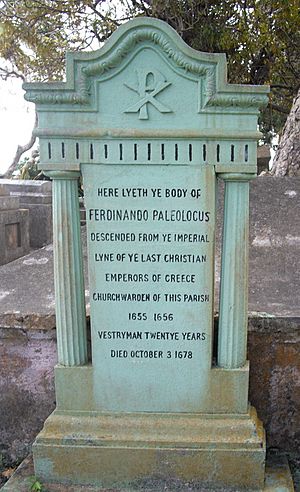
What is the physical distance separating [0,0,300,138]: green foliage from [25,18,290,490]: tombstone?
25.5ft

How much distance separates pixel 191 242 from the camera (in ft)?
8.80

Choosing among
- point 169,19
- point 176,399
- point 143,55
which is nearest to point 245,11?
point 169,19

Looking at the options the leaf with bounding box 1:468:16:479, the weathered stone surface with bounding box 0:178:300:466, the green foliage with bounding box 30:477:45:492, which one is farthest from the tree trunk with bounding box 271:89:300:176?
the green foliage with bounding box 30:477:45:492

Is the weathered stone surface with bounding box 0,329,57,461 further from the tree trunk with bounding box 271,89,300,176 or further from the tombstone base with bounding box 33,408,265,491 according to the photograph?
the tree trunk with bounding box 271,89,300,176

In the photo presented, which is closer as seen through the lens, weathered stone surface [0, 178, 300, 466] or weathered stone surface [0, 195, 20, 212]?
weathered stone surface [0, 178, 300, 466]

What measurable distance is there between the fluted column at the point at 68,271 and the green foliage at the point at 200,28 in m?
8.03

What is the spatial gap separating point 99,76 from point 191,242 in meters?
0.98

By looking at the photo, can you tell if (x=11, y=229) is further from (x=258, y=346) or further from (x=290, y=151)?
(x=258, y=346)

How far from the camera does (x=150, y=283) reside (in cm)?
274

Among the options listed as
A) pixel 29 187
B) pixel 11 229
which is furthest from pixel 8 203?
pixel 29 187

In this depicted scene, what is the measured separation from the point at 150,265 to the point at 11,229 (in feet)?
18.2

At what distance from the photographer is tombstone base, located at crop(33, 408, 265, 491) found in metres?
2.68

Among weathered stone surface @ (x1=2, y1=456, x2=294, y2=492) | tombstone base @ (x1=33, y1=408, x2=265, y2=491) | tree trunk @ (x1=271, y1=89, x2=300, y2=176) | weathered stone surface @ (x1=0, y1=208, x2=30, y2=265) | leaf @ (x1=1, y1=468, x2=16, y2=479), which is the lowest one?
leaf @ (x1=1, y1=468, x2=16, y2=479)

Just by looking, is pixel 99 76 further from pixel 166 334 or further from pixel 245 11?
pixel 245 11
